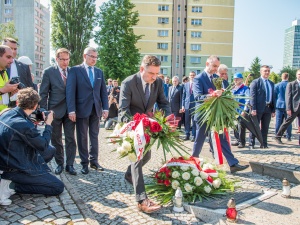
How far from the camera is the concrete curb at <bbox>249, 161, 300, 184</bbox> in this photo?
547cm

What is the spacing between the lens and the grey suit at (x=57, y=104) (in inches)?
221

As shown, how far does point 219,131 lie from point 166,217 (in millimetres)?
2156

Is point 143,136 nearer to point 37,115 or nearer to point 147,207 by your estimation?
point 147,207

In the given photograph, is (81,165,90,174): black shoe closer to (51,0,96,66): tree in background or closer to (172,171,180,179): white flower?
(172,171,180,179): white flower

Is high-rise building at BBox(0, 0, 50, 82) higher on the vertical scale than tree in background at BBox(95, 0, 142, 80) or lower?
higher

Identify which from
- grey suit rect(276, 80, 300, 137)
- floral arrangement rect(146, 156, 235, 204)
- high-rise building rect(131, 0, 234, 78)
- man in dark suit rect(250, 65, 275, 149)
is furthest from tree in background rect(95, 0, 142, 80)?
floral arrangement rect(146, 156, 235, 204)

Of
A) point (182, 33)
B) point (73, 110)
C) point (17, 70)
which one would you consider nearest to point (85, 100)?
point (73, 110)

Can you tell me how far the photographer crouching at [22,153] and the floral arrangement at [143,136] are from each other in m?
1.05

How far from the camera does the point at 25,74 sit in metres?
5.37

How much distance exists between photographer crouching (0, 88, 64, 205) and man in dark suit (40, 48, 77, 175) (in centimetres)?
138

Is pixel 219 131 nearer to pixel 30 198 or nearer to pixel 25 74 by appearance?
pixel 30 198

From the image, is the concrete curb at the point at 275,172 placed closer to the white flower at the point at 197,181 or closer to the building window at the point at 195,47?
the white flower at the point at 197,181

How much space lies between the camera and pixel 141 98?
15.3 feet

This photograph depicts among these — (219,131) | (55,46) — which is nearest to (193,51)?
(55,46)
